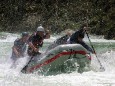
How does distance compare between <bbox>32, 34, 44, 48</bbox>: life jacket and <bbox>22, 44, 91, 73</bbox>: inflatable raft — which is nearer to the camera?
<bbox>22, 44, 91, 73</bbox>: inflatable raft

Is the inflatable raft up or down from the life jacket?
down

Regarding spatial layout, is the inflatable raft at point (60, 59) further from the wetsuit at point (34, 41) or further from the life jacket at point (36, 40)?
the life jacket at point (36, 40)

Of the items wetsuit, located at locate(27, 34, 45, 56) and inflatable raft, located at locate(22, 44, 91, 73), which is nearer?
inflatable raft, located at locate(22, 44, 91, 73)

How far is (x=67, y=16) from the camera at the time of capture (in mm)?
49562

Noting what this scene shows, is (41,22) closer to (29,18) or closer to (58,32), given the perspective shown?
(29,18)

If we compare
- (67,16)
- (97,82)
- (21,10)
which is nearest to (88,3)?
(67,16)

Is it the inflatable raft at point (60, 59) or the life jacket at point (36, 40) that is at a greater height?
the life jacket at point (36, 40)

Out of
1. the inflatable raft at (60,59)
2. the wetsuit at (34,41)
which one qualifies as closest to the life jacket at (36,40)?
the wetsuit at (34,41)

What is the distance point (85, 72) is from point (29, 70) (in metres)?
1.85

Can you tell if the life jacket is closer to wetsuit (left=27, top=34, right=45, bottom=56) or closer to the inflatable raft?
wetsuit (left=27, top=34, right=45, bottom=56)

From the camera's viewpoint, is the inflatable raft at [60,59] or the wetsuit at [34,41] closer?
the inflatable raft at [60,59]

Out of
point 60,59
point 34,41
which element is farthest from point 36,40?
point 60,59

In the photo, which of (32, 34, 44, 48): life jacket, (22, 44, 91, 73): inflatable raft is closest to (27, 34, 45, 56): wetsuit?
(32, 34, 44, 48): life jacket

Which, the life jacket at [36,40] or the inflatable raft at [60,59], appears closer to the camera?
the inflatable raft at [60,59]
